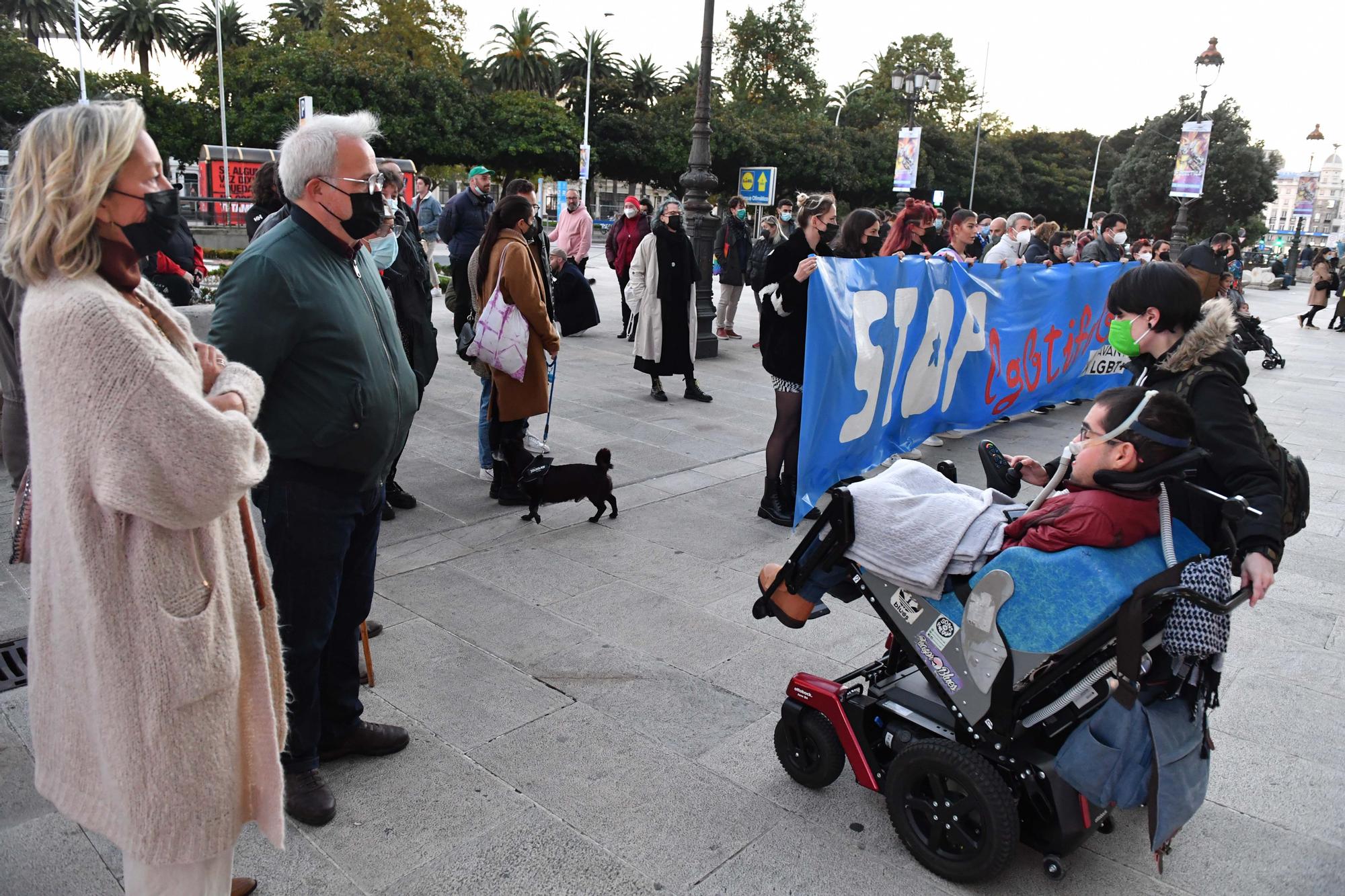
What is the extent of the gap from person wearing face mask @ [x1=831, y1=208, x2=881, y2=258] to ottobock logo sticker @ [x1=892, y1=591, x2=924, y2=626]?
11.3 feet

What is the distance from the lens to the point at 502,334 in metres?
5.52

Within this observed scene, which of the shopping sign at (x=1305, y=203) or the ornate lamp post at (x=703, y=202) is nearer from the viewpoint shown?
the ornate lamp post at (x=703, y=202)

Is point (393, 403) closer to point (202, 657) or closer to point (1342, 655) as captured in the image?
point (202, 657)

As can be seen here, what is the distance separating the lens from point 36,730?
6.16ft

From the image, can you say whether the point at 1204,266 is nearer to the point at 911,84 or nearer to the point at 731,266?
the point at 731,266

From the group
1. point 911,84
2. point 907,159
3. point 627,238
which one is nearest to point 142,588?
point 627,238

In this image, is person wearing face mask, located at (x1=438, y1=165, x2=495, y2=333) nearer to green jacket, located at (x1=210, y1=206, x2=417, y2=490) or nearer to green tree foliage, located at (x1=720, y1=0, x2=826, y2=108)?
green jacket, located at (x1=210, y1=206, x2=417, y2=490)

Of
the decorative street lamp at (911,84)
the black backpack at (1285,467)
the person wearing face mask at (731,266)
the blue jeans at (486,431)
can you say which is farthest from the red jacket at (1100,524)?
the decorative street lamp at (911,84)

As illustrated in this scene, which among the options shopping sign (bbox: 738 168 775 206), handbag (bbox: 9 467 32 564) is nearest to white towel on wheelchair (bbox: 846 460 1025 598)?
handbag (bbox: 9 467 32 564)

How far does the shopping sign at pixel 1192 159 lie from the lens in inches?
908

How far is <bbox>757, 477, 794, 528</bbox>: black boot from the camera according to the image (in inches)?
222

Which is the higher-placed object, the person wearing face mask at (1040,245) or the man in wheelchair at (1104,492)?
the person wearing face mask at (1040,245)

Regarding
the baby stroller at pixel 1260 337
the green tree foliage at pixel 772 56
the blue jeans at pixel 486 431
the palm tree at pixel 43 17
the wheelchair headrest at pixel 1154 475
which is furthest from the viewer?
the green tree foliage at pixel 772 56

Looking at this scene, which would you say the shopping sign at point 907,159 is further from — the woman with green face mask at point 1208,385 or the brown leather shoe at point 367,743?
the brown leather shoe at point 367,743
